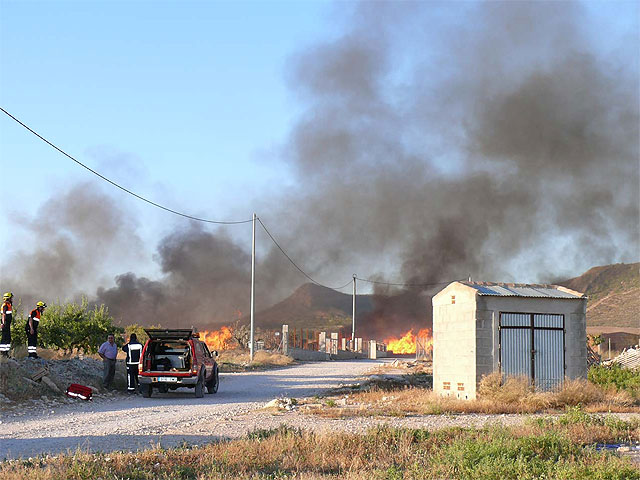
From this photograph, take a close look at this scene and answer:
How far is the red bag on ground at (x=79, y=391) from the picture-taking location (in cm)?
2109

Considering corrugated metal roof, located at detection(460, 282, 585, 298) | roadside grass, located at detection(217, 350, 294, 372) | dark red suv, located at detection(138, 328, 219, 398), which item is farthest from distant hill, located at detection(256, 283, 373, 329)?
corrugated metal roof, located at detection(460, 282, 585, 298)

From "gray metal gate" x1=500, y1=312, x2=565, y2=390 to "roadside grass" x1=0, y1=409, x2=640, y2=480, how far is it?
22.0 feet

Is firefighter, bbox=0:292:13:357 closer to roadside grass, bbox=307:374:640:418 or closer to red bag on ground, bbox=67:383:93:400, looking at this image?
red bag on ground, bbox=67:383:93:400

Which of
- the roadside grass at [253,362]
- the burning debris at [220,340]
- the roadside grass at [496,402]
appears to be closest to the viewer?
the roadside grass at [496,402]

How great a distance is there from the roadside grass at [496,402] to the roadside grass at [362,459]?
4717mm

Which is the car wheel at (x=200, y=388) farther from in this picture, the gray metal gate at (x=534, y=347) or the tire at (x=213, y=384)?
the gray metal gate at (x=534, y=347)

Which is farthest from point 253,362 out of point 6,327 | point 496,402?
point 496,402

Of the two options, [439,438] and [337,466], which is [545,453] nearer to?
[439,438]

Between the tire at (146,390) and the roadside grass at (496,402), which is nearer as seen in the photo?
the roadside grass at (496,402)

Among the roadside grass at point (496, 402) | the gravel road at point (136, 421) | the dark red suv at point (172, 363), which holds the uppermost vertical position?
the dark red suv at point (172, 363)

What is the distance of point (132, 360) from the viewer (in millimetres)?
23125

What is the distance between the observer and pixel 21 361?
22438 millimetres

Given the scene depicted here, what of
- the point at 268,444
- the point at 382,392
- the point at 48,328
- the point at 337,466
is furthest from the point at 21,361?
the point at 337,466

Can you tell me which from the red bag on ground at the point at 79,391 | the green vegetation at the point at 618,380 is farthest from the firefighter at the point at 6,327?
the green vegetation at the point at 618,380
